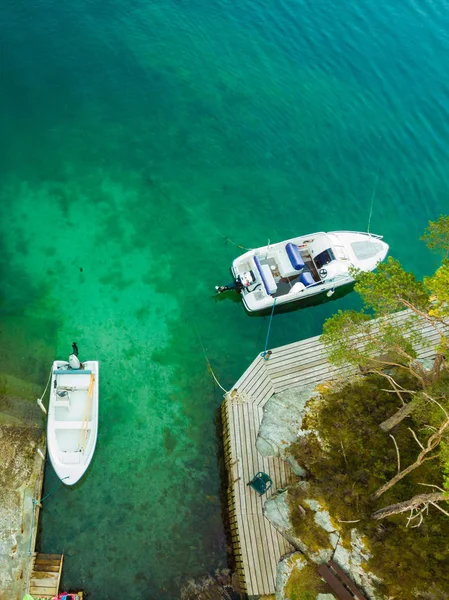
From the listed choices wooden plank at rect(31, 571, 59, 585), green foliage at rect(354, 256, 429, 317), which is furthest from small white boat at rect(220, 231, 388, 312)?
wooden plank at rect(31, 571, 59, 585)

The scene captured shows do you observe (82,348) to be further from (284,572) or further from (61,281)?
(284,572)

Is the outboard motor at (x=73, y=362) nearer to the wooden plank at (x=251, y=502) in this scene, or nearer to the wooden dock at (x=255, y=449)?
the wooden dock at (x=255, y=449)

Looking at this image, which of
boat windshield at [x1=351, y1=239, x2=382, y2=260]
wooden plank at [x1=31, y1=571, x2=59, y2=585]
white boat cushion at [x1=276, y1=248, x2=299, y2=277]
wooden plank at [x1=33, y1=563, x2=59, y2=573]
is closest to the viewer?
wooden plank at [x1=31, y1=571, x2=59, y2=585]

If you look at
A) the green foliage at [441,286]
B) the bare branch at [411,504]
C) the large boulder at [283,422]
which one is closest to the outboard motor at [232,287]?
the large boulder at [283,422]

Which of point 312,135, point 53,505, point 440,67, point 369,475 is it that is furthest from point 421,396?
point 440,67

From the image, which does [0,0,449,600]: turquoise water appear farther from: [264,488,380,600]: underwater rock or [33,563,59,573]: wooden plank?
[264,488,380,600]: underwater rock

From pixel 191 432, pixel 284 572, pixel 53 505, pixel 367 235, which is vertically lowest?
pixel 53 505

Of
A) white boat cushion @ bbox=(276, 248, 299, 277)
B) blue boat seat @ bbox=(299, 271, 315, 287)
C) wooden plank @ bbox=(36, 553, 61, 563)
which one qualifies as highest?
blue boat seat @ bbox=(299, 271, 315, 287)
